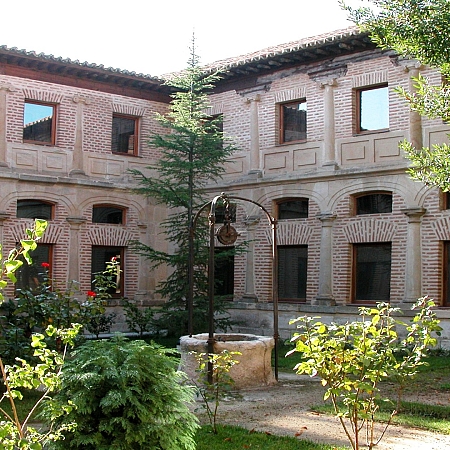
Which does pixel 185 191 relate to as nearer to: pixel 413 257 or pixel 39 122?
pixel 39 122

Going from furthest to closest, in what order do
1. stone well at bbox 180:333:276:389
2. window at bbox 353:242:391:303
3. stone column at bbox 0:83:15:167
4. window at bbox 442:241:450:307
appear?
stone column at bbox 0:83:15:167 < window at bbox 353:242:391:303 < window at bbox 442:241:450:307 < stone well at bbox 180:333:276:389

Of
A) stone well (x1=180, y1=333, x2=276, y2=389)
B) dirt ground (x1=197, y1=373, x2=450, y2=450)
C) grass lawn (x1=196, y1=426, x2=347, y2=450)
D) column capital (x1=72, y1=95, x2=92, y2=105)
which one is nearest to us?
grass lawn (x1=196, y1=426, x2=347, y2=450)

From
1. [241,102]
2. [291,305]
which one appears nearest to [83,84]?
[241,102]

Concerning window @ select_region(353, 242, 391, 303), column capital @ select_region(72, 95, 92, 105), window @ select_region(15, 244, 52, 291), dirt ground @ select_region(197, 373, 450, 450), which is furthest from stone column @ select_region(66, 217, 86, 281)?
dirt ground @ select_region(197, 373, 450, 450)

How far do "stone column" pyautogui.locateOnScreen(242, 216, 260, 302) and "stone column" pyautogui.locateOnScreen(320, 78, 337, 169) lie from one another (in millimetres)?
2532

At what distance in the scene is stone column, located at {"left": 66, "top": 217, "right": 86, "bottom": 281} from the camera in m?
18.3

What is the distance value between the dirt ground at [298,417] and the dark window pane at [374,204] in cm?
627

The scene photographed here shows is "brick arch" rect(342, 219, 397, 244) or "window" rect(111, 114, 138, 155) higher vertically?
"window" rect(111, 114, 138, 155)

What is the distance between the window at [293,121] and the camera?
703 inches

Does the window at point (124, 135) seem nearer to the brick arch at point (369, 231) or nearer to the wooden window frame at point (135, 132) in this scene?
the wooden window frame at point (135, 132)

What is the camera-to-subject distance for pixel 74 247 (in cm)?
1834

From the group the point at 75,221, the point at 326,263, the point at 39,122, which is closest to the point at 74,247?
the point at 75,221

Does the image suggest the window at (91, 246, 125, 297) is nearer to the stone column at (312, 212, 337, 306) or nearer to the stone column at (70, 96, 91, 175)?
the stone column at (70, 96, 91, 175)

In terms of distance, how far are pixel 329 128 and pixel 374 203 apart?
2.11 m
